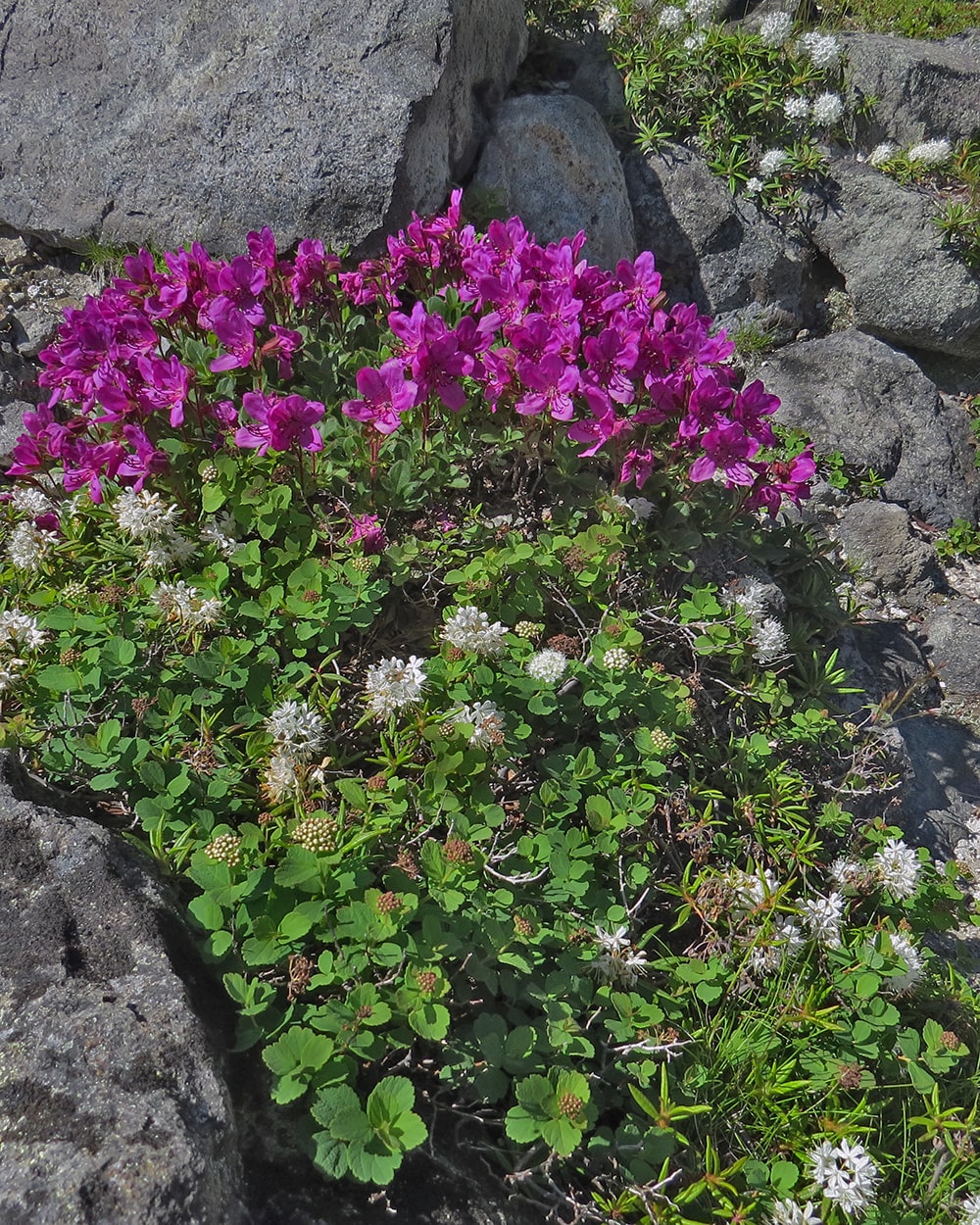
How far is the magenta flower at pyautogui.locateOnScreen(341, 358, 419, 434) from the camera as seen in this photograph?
8.79 ft

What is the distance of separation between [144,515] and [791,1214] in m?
2.58

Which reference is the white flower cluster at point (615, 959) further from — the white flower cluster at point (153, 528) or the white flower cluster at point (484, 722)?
the white flower cluster at point (153, 528)

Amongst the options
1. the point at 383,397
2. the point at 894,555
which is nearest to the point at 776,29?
the point at 894,555

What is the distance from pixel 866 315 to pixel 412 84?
3.52 meters

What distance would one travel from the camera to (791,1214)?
2.00 meters

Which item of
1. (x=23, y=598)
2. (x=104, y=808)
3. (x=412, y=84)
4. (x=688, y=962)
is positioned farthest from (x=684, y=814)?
(x=412, y=84)

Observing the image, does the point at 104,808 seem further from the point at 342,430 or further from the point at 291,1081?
the point at 342,430

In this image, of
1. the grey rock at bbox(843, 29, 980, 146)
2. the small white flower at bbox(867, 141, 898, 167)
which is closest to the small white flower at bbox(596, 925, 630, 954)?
the small white flower at bbox(867, 141, 898, 167)

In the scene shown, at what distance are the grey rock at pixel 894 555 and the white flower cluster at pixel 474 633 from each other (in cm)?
284

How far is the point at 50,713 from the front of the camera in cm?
240

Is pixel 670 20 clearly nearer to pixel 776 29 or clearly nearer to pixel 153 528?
pixel 776 29

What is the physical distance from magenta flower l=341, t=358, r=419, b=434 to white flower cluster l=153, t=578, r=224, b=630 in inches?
29.1

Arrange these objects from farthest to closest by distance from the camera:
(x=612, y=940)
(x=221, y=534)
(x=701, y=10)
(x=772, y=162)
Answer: (x=701, y=10)
(x=772, y=162)
(x=221, y=534)
(x=612, y=940)

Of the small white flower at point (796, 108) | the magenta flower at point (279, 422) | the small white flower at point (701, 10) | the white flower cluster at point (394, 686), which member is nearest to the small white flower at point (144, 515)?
the magenta flower at point (279, 422)
